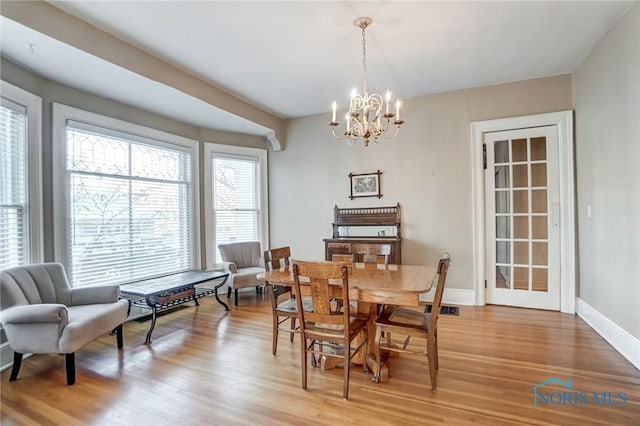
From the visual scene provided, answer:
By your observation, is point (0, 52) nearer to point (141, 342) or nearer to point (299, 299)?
point (141, 342)

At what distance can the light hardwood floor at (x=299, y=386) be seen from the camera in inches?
73.8

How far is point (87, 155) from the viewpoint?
3416 mm

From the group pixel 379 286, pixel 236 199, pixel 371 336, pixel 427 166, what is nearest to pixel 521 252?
pixel 427 166

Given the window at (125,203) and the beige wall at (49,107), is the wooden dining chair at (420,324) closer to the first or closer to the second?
the window at (125,203)

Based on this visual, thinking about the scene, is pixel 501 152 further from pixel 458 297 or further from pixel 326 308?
pixel 326 308

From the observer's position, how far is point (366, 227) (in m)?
4.55

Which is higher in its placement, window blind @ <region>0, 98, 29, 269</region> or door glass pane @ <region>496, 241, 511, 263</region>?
window blind @ <region>0, 98, 29, 269</region>

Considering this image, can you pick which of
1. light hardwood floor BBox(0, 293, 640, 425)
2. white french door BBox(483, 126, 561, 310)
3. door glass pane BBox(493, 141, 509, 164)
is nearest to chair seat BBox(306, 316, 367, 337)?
light hardwood floor BBox(0, 293, 640, 425)

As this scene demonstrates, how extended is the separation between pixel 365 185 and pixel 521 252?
2169 mm

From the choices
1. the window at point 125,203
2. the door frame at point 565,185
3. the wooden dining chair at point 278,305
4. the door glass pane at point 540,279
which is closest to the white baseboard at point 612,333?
the door frame at point 565,185

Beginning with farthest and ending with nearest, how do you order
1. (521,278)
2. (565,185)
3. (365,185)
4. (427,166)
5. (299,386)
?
1. (365,185)
2. (427,166)
3. (521,278)
4. (565,185)
5. (299,386)

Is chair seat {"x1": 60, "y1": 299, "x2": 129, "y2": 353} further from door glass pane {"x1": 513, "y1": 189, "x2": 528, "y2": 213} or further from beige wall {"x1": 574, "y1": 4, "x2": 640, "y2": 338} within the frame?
door glass pane {"x1": 513, "y1": 189, "x2": 528, "y2": 213}

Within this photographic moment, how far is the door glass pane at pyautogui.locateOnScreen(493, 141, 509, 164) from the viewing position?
154 inches

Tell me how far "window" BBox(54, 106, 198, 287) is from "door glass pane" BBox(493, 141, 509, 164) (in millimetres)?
4226
